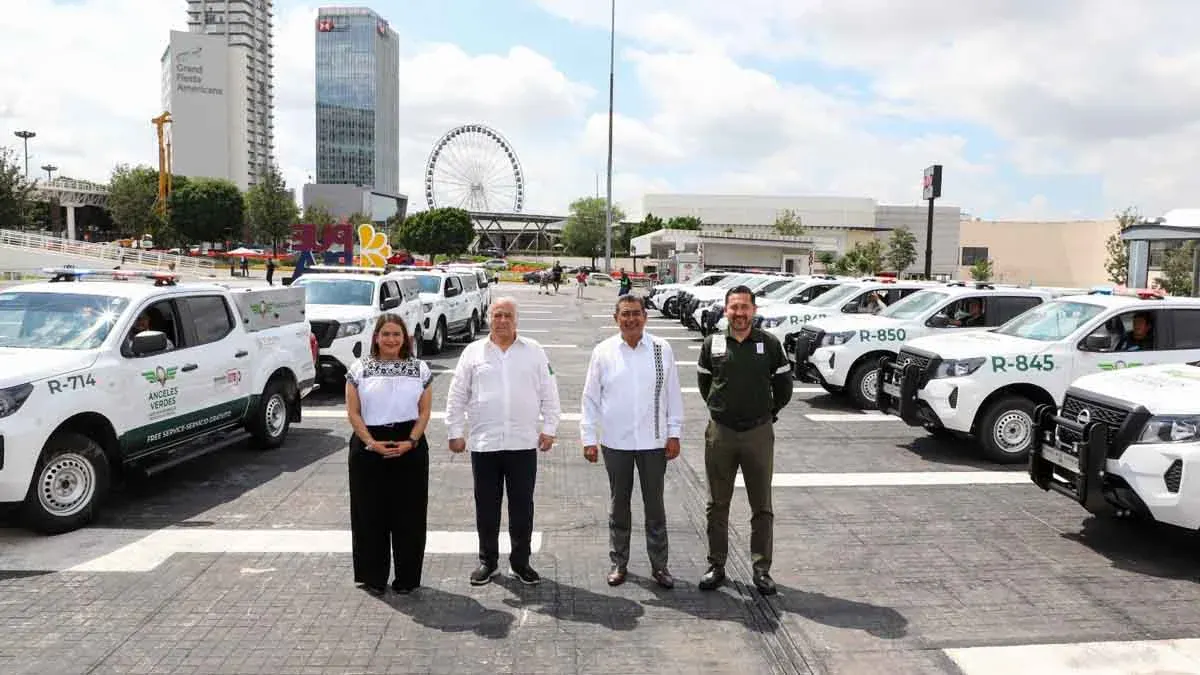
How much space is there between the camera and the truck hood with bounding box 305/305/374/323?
42.8 ft

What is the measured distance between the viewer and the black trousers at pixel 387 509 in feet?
17.1

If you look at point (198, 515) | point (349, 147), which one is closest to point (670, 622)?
point (198, 515)

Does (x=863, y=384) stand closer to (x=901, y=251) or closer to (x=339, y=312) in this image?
(x=339, y=312)

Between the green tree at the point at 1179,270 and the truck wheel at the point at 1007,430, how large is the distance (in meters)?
33.4

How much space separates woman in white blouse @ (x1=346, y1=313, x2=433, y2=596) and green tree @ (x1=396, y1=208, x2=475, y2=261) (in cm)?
10415

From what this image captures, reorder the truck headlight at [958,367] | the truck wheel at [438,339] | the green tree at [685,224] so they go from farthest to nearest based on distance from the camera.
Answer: the green tree at [685,224]
the truck wheel at [438,339]
the truck headlight at [958,367]

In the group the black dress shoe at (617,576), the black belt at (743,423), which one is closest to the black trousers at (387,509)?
the black dress shoe at (617,576)

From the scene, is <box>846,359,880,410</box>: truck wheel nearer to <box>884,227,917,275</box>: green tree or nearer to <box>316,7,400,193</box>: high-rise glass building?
<box>884,227,917,275</box>: green tree

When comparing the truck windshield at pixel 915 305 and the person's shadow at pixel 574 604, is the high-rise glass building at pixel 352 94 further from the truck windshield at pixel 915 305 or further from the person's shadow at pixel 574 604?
the person's shadow at pixel 574 604

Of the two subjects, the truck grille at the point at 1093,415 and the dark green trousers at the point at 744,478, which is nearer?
the dark green trousers at the point at 744,478

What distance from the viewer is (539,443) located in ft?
17.7

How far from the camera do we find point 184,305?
8070 mm

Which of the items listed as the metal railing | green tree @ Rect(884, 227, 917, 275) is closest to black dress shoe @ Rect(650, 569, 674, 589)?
the metal railing

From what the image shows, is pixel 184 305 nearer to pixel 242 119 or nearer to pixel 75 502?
pixel 75 502
